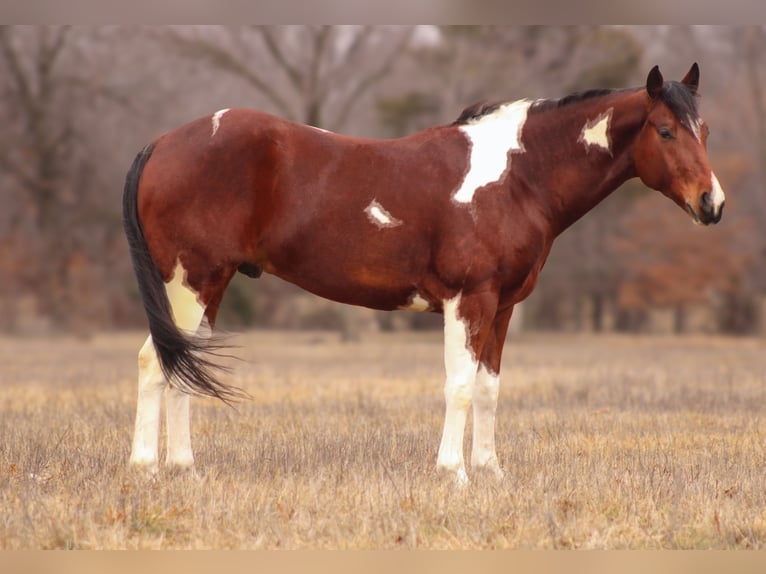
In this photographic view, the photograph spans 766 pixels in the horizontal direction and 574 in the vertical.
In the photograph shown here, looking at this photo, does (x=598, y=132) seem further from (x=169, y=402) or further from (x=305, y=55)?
(x=305, y=55)

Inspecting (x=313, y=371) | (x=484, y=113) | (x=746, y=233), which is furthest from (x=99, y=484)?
(x=746, y=233)

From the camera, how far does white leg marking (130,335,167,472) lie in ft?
23.1

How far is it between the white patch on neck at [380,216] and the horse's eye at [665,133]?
1.81 meters

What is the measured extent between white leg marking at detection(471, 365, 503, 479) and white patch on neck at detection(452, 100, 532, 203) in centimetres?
131

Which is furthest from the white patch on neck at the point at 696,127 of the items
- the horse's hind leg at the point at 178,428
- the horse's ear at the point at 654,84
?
the horse's hind leg at the point at 178,428

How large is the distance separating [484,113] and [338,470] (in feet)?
8.83

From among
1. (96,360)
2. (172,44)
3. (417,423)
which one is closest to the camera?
(417,423)

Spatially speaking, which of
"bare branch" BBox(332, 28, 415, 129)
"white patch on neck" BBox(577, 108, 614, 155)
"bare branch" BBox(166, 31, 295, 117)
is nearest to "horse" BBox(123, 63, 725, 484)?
"white patch on neck" BBox(577, 108, 614, 155)

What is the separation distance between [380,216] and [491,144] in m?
0.95

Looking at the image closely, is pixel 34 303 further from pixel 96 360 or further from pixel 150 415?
pixel 150 415

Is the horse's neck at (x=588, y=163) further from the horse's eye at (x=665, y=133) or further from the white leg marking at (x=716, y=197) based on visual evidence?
the white leg marking at (x=716, y=197)

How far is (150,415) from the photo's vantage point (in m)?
7.12

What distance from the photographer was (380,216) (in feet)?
23.0

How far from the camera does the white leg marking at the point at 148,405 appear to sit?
7.04m
